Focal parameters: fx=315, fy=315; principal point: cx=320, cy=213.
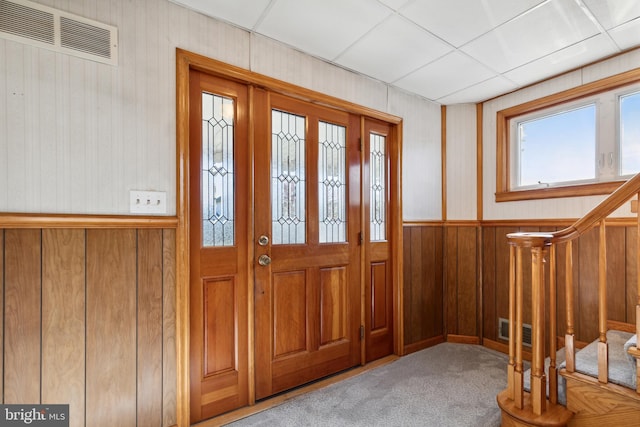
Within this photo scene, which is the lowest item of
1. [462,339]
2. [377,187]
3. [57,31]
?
[462,339]

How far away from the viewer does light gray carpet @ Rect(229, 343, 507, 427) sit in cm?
196

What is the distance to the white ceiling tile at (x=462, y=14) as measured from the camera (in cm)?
185

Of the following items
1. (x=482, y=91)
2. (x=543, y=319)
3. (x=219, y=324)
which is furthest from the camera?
(x=482, y=91)

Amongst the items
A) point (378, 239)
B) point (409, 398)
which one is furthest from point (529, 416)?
point (378, 239)

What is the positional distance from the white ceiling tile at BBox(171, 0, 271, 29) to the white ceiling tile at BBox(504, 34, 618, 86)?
2122 mm

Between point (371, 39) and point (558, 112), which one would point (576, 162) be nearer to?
point (558, 112)

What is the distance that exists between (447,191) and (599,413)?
221 centimetres

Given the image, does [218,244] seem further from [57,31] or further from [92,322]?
[57,31]

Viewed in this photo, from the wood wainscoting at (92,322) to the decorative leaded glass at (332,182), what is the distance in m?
1.17

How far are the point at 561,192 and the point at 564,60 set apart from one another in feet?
3.44

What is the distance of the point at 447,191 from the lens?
11.1 feet

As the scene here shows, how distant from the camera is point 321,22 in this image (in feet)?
6.66

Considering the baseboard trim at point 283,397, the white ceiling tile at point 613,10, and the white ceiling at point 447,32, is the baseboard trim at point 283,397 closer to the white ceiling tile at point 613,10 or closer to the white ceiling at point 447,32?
the white ceiling at point 447,32

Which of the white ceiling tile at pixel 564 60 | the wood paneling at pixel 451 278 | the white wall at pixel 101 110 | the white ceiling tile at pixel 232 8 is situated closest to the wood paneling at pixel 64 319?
the white wall at pixel 101 110
